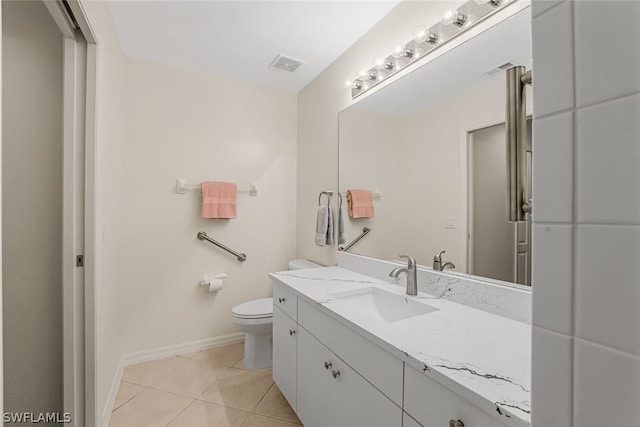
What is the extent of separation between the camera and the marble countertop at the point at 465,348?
633 millimetres

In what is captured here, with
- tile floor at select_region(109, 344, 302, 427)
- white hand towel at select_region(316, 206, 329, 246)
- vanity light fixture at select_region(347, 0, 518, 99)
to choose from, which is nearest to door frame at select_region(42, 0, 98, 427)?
tile floor at select_region(109, 344, 302, 427)

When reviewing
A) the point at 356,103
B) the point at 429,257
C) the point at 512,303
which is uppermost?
the point at 356,103

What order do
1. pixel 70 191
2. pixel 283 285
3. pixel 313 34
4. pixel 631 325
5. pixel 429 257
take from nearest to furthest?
pixel 631 325 → pixel 70 191 → pixel 429 257 → pixel 283 285 → pixel 313 34

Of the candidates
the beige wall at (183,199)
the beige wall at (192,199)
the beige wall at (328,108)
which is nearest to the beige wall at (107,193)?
the beige wall at (183,199)

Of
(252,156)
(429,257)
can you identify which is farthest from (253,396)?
(252,156)

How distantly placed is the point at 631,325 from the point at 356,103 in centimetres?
188

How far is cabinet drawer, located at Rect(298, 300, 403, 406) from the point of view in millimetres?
883

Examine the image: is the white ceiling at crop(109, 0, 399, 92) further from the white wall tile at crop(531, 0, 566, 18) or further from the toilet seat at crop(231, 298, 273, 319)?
the toilet seat at crop(231, 298, 273, 319)

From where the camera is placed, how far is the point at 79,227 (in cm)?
137

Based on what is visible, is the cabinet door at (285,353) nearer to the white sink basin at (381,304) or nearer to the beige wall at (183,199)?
the white sink basin at (381,304)

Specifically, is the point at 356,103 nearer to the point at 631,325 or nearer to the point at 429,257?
the point at 429,257

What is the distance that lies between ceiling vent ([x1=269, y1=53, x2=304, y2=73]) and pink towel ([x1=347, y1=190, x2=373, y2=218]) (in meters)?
1.11

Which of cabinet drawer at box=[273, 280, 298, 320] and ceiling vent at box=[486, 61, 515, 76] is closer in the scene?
ceiling vent at box=[486, 61, 515, 76]

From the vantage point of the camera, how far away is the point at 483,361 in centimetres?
77
